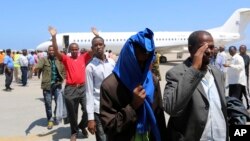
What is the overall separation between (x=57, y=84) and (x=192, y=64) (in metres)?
6.12

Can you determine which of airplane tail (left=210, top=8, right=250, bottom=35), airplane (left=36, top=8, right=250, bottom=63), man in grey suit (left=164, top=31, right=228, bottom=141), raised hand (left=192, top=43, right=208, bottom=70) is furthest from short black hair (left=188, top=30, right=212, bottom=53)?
airplane tail (left=210, top=8, right=250, bottom=35)

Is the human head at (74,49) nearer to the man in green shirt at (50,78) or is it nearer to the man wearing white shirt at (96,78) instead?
the man in green shirt at (50,78)

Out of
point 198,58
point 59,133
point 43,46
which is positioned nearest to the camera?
point 198,58

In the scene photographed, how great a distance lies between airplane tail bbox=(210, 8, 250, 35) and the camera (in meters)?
46.6

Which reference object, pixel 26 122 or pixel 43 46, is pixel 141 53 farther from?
pixel 43 46

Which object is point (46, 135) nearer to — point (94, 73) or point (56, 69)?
point (56, 69)

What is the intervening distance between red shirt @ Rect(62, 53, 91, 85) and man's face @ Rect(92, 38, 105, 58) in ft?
5.70

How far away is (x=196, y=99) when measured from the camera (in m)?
2.71

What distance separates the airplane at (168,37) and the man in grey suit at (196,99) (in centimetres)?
3406

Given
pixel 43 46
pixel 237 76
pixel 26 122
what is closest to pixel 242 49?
pixel 237 76

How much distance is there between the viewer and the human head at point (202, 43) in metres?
Result: 2.72

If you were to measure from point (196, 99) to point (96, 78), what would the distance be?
101 inches

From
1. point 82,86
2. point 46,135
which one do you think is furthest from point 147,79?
point 46,135

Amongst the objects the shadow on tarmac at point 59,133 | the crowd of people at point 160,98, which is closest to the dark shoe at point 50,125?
the shadow on tarmac at point 59,133
